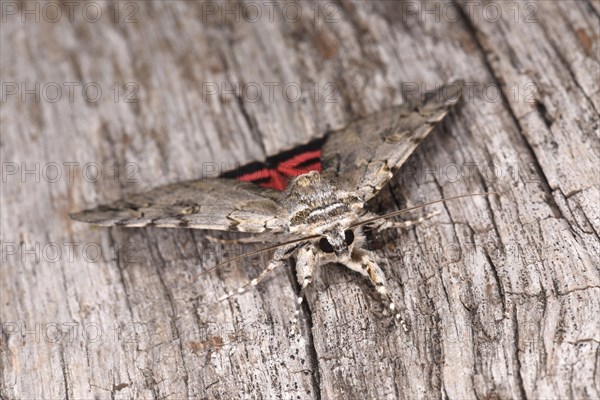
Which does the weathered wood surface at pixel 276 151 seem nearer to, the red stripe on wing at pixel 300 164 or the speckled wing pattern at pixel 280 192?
the speckled wing pattern at pixel 280 192

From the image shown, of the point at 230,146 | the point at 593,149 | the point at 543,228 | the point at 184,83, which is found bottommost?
the point at 543,228

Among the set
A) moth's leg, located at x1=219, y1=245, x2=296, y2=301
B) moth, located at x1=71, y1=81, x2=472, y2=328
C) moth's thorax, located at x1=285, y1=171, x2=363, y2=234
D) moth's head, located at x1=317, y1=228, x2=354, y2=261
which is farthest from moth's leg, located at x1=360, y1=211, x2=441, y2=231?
moth's leg, located at x1=219, y1=245, x2=296, y2=301

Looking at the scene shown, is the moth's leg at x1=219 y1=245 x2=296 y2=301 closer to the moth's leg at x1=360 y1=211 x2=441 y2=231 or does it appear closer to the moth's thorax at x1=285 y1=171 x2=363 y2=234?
the moth's thorax at x1=285 y1=171 x2=363 y2=234

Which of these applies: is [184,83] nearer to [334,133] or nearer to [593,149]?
[334,133]

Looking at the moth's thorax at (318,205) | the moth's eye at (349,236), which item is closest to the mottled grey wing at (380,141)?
the moth's thorax at (318,205)

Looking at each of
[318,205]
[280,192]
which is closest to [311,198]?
[318,205]

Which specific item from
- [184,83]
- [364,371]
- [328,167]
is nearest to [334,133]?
[328,167]

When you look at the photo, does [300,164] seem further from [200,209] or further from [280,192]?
[200,209]
